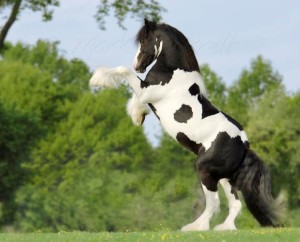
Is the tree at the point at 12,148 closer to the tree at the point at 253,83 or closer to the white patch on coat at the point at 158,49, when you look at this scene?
the tree at the point at 253,83

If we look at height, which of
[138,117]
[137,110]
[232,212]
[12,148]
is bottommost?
[12,148]

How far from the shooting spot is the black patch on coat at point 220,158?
12188 millimetres

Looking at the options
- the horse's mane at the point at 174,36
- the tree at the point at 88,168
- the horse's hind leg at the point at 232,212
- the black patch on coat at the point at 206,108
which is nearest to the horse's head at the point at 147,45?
the horse's mane at the point at 174,36

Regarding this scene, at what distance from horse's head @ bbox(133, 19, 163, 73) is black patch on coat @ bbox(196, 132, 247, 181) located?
1.72m

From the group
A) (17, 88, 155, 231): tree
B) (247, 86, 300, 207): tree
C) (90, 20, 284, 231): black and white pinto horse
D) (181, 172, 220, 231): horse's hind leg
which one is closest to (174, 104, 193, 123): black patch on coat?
(90, 20, 284, 231): black and white pinto horse

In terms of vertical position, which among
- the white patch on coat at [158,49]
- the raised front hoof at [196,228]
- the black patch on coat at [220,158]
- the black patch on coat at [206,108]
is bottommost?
the raised front hoof at [196,228]

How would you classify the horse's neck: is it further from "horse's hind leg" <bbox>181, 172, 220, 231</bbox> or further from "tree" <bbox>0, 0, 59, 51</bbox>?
"tree" <bbox>0, 0, 59, 51</bbox>

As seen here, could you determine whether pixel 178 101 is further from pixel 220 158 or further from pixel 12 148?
pixel 12 148

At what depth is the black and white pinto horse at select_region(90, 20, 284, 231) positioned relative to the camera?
1223 cm

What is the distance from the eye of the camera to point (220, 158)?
12.2m

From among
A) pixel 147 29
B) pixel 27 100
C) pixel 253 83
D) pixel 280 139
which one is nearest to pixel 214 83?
pixel 253 83

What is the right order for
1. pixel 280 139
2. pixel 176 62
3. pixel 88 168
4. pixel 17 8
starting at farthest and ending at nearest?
pixel 88 168 < pixel 280 139 < pixel 17 8 < pixel 176 62

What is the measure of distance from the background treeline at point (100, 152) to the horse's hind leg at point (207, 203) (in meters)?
26.0

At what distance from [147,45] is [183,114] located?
135 cm
